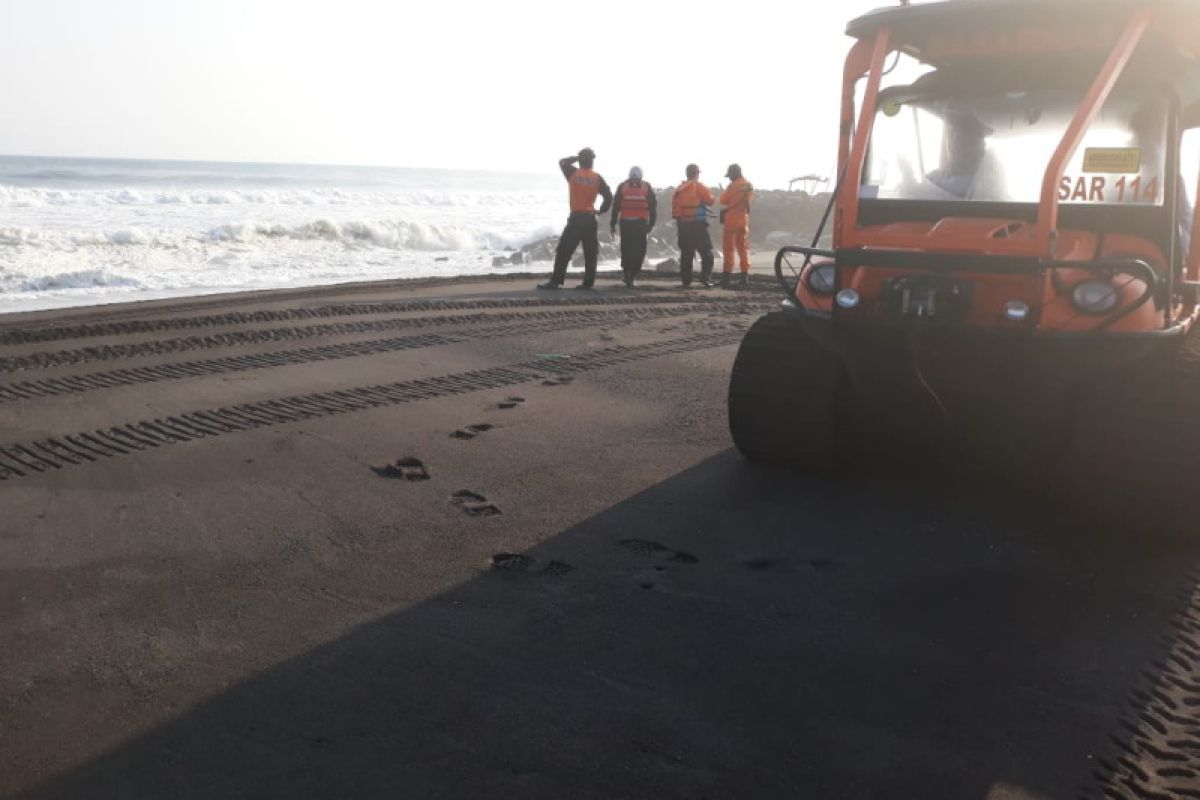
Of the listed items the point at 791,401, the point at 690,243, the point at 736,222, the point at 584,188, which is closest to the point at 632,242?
the point at 690,243

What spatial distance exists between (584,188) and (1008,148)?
8741 millimetres

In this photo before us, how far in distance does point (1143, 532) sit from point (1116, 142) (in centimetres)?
174

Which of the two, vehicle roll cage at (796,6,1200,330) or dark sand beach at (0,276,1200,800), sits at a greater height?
vehicle roll cage at (796,6,1200,330)

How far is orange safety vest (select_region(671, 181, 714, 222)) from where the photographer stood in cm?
1474

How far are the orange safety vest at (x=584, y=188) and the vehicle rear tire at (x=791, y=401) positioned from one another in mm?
8335

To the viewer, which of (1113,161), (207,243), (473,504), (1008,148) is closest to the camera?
(1113,161)

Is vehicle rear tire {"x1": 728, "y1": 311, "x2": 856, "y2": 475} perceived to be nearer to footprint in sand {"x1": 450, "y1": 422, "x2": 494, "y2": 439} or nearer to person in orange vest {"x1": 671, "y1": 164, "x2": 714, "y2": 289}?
footprint in sand {"x1": 450, "y1": 422, "x2": 494, "y2": 439}

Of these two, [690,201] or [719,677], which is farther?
[690,201]

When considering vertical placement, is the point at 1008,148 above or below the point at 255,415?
above

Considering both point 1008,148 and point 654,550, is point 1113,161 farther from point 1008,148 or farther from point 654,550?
point 654,550

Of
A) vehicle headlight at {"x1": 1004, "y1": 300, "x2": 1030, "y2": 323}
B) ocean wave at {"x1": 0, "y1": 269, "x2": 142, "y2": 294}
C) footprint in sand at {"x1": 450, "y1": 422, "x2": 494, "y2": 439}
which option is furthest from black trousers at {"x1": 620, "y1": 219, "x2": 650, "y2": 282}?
vehicle headlight at {"x1": 1004, "y1": 300, "x2": 1030, "y2": 323}

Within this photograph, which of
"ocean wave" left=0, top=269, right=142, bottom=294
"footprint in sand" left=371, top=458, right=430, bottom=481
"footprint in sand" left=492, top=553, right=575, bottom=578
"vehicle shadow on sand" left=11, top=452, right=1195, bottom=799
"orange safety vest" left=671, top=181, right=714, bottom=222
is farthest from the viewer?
"orange safety vest" left=671, top=181, right=714, bottom=222

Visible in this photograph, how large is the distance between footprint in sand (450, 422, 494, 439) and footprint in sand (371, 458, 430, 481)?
0.59m

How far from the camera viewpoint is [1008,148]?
16.9ft
